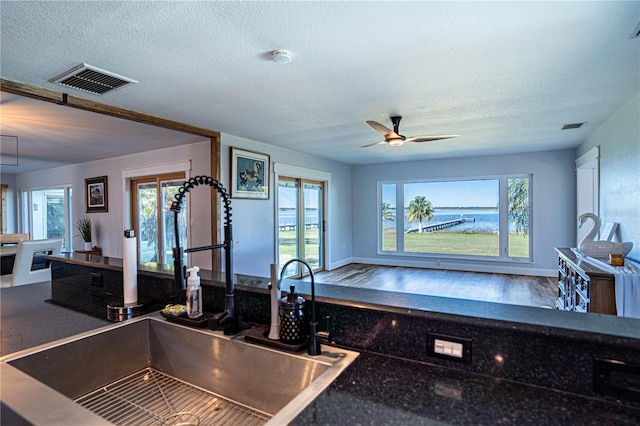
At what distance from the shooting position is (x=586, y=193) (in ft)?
18.2

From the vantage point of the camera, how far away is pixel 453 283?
5.58 m

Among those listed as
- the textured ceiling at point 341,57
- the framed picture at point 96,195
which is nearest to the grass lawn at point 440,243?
the textured ceiling at point 341,57

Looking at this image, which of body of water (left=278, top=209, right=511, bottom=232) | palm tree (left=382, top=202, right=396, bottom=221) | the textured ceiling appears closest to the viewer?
the textured ceiling

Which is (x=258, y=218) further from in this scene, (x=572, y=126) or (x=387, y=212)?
(x=572, y=126)

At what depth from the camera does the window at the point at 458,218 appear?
6363 mm

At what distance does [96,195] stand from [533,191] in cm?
811

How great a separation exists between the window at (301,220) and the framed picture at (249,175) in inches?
21.9

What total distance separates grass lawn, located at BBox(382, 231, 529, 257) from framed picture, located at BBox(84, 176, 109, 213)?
5624 mm

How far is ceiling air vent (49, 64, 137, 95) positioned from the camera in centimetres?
234

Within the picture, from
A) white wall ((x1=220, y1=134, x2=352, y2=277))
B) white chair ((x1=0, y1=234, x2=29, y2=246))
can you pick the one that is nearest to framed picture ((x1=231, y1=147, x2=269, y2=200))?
white wall ((x1=220, y1=134, x2=352, y2=277))

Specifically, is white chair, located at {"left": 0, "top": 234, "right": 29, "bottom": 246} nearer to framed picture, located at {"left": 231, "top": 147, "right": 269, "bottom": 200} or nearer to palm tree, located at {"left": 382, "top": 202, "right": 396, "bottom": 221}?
framed picture, located at {"left": 231, "top": 147, "right": 269, "bottom": 200}

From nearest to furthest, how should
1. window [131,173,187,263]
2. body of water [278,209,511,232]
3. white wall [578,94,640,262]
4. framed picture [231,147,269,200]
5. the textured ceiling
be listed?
1. the textured ceiling
2. white wall [578,94,640,262]
3. framed picture [231,147,269,200]
4. window [131,173,187,263]
5. body of water [278,209,511,232]

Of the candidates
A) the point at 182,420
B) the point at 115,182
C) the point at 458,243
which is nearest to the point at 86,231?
the point at 115,182

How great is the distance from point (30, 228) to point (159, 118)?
722 cm
